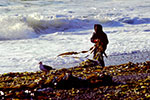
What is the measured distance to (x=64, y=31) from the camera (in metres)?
19.0

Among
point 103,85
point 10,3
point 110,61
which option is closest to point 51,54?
point 110,61

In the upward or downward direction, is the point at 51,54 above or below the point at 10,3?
below

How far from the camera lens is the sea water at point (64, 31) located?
1066 cm

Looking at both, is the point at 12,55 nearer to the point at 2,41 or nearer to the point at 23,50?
the point at 23,50

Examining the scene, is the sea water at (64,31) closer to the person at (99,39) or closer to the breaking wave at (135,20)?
the breaking wave at (135,20)

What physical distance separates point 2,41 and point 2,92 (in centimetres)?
1057

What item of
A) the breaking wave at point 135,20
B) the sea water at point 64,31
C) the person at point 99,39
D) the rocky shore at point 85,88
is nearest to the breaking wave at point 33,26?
the sea water at point 64,31

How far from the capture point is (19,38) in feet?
54.5

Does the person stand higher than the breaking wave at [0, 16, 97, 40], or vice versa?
the person

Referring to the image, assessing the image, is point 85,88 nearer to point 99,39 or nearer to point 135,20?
point 99,39

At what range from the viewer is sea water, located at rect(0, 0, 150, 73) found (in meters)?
10.7

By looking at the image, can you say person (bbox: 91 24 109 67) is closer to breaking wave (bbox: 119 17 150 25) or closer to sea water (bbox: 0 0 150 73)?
sea water (bbox: 0 0 150 73)

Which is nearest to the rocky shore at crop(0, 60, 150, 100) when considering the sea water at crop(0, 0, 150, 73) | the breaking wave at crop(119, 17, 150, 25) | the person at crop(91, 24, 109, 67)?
the person at crop(91, 24, 109, 67)

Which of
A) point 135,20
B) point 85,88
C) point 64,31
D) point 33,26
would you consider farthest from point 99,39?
point 135,20
